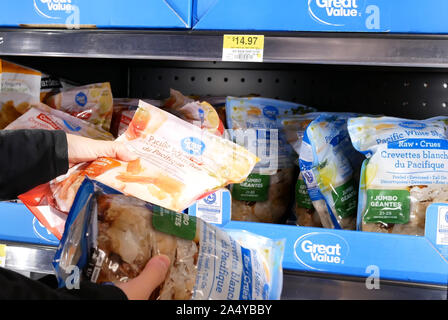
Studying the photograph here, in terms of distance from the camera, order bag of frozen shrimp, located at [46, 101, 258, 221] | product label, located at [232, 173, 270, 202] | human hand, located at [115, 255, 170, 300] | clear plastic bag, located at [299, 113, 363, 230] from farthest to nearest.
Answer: product label, located at [232, 173, 270, 202] → clear plastic bag, located at [299, 113, 363, 230] → bag of frozen shrimp, located at [46, 101, 258, 221] → human hand, located at [115, 255, 170, 300]

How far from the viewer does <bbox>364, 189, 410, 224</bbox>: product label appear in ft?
3.87

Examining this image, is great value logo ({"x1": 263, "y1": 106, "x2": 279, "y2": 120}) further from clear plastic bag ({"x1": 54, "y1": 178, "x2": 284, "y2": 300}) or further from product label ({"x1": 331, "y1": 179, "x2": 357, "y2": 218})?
clear plastic bag ({"x1": 54, "y1": 178, "x2": 284, "y2": 300})

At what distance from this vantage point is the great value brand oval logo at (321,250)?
1.14 m

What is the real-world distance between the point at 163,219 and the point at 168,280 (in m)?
0.11

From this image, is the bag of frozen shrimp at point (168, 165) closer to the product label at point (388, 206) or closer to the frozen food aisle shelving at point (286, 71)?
the frozen food aisle shelving at point (286, 71)

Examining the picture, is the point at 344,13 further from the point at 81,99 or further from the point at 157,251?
the point at 81,99

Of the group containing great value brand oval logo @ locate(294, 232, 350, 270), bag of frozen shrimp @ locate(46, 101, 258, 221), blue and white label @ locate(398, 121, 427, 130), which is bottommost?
great value brand oval logo @ locate(294, 232, 350, 270)

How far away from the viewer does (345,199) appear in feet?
4.23

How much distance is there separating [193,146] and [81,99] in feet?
1.81

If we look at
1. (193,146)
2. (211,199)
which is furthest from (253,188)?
(193,146)

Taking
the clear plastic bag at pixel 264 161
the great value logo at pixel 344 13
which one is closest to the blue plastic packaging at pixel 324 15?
the great value logo at pixel 344 13

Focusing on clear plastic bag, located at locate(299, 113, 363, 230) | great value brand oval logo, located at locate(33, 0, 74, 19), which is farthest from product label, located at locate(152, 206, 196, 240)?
great value brand oval logo, located at locate(33, 0, 74, 19)

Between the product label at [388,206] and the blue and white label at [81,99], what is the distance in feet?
2.82

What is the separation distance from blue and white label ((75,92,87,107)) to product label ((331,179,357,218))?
0.77 meters
